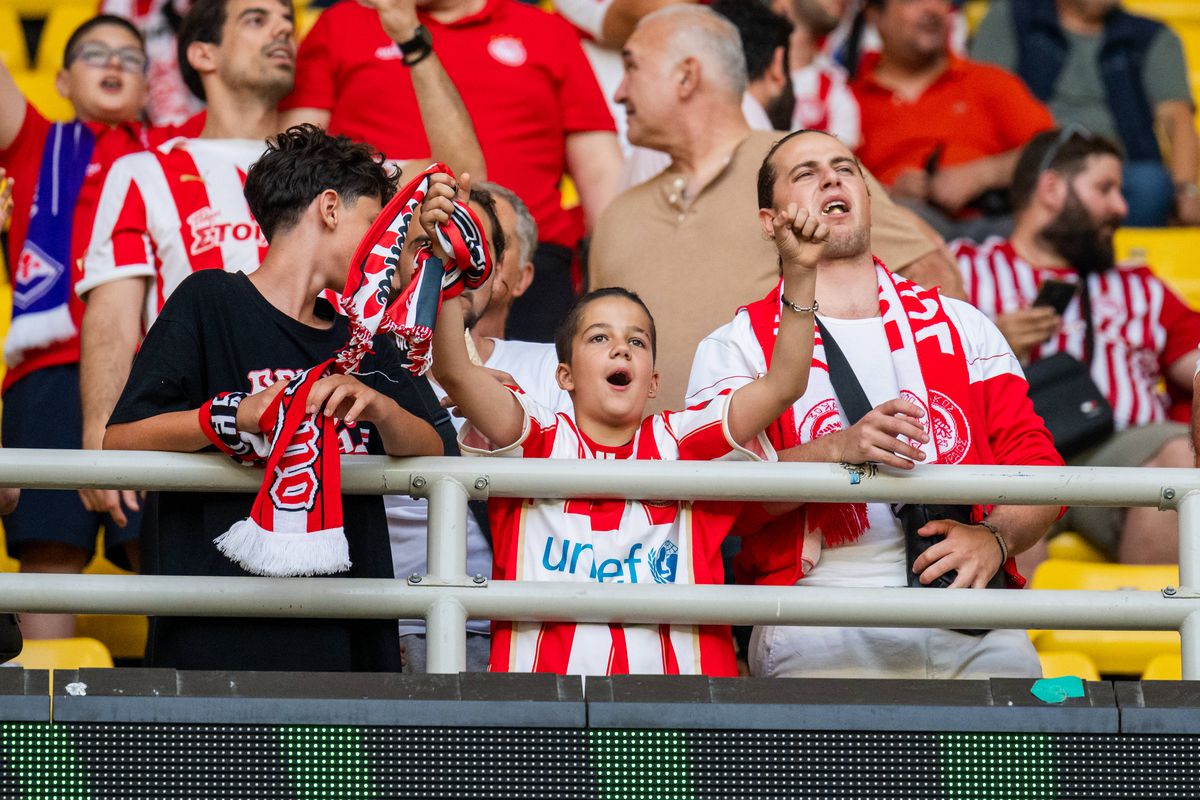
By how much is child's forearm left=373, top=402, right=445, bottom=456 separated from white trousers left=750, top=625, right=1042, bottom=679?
0.76 m

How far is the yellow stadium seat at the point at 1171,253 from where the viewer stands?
6793 mm

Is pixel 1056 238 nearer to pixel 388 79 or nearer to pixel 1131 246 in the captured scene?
pixel 1131 246

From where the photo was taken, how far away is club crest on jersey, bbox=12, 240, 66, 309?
4.93 meters

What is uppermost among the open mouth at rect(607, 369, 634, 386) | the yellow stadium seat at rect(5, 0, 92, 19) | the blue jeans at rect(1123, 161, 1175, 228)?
the yellow stadium seat at rect(5, 0, 92, 19)

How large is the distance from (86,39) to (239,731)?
3.20 meters

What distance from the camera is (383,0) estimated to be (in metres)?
4.66

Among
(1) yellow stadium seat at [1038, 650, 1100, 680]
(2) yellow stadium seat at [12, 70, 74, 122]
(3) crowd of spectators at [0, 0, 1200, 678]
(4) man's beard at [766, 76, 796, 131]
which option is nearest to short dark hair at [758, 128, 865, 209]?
(3) crowd of spectators at [0, 0, 1200, 678]

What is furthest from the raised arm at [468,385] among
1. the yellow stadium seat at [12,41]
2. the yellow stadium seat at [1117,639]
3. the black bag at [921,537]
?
the yellow stadium seat at [12,41]

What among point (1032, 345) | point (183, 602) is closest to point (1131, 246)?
point (1032, 345)

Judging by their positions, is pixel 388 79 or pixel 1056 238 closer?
pixel 388 79

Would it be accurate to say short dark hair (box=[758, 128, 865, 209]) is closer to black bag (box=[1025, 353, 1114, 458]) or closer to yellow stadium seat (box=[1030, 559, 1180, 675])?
black bag (box=[1025, 353, 1114, 458])

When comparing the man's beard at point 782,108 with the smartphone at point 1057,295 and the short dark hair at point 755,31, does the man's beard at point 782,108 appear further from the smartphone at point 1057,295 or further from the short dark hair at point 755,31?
the smartphone at point 1057,295

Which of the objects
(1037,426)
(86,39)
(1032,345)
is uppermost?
(86,39)

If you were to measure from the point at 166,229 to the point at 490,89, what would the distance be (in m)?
1.24
